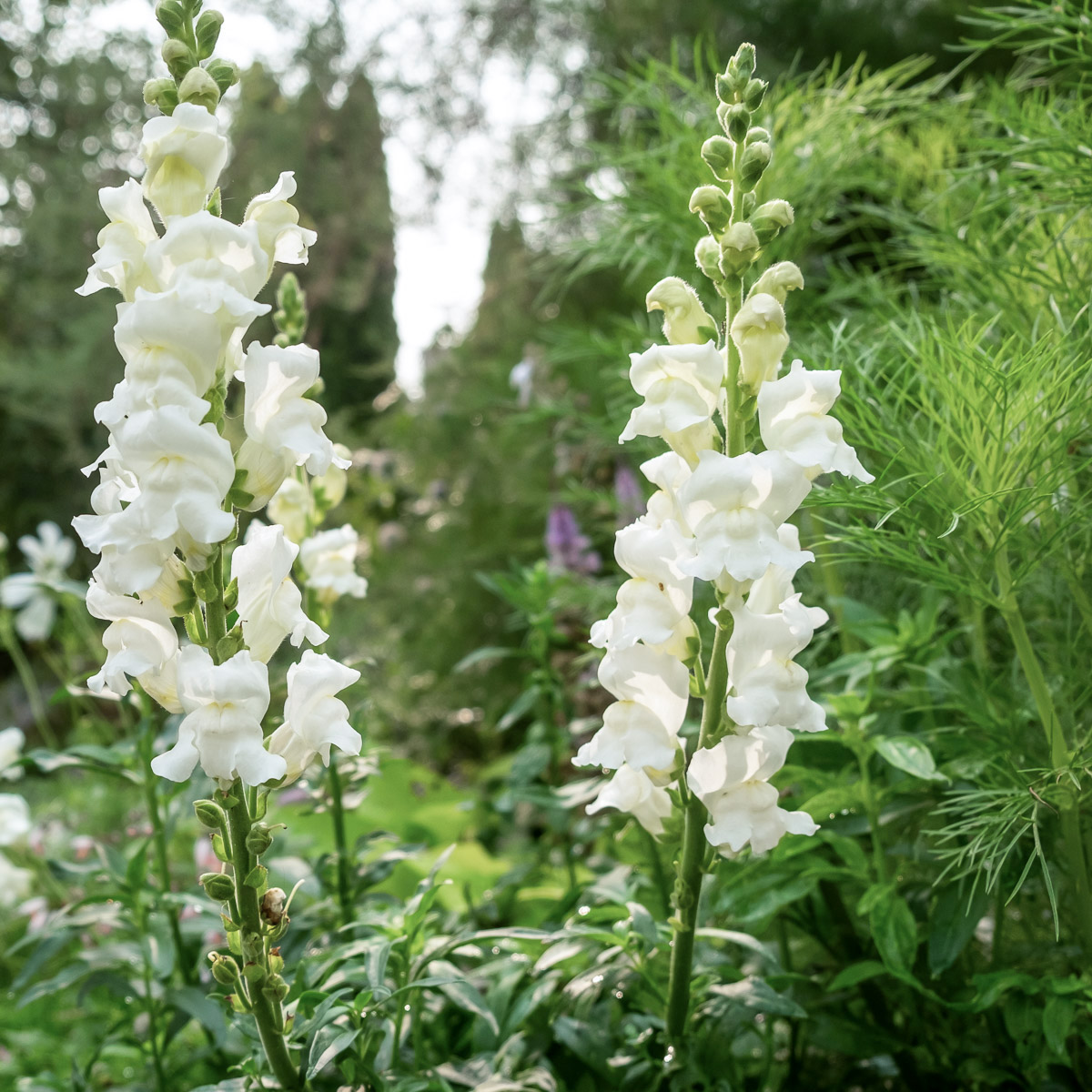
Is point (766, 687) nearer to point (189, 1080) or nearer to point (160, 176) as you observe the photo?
point (160, 176)

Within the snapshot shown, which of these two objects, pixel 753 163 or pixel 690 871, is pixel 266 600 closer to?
pixel 690 871

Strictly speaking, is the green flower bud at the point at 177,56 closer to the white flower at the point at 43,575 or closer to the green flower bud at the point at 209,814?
the green flower bud at the point at 209,814

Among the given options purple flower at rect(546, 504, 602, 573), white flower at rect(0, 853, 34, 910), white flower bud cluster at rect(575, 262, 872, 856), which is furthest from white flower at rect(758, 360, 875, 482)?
white flower at rect(0, 853, 34, 910)

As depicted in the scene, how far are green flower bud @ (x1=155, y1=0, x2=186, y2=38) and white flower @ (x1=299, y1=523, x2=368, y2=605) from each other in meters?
0.64

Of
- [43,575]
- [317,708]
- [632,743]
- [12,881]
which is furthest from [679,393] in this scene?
[43,575]

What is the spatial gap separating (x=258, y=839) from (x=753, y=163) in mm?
743

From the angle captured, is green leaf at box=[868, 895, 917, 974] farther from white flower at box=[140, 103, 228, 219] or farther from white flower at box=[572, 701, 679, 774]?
white flower at box=[140, 103, 228, 219]

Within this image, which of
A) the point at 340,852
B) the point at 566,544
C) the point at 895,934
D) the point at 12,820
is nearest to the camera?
the point at 895,934

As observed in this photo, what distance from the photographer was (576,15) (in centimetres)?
340

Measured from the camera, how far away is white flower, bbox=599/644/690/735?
87cm

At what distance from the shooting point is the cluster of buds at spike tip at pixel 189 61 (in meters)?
0.80

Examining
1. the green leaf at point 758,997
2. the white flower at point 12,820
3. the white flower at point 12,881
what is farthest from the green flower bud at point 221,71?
the white flower at point 12,881

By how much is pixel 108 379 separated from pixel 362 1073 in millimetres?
5925

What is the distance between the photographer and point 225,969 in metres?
0.81
